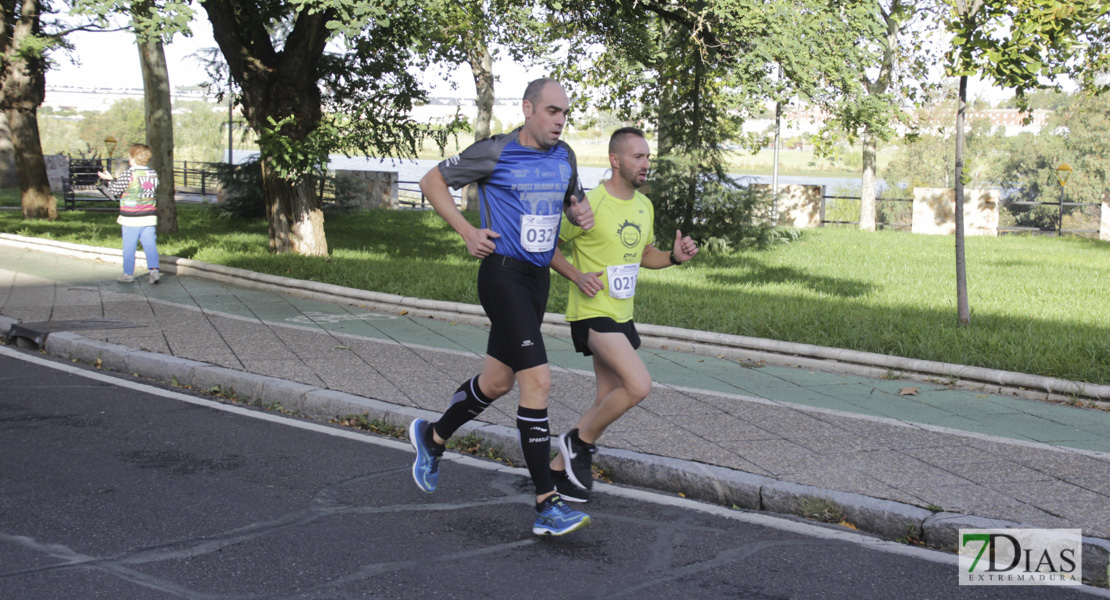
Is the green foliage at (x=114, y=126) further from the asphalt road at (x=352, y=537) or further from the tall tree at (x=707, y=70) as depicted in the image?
the asphalt road at (x=352, y=537)

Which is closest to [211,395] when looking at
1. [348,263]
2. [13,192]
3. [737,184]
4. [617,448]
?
[617,448]

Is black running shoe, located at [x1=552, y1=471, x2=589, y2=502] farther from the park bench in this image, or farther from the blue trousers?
the park bench

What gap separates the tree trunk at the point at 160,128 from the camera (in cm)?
1897

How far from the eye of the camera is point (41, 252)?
52.6 feet

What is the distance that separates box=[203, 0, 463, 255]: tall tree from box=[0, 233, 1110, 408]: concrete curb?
219cm

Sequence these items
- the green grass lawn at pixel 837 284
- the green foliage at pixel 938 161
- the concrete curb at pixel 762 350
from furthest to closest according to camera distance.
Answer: the green foliage at pixel 938 161, the green grass lawn at pixel 837 284, the concrete curb at pixel 762 350

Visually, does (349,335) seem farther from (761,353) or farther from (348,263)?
(348,263)

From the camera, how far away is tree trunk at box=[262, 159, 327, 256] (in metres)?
14.8

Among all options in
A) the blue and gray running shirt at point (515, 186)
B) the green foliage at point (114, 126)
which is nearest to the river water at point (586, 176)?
the blue and gray running shirt at point (515, 186)

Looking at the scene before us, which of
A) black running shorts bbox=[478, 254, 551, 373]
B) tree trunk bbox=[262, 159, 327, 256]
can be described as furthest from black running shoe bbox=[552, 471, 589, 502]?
tree trunk bbox=[262, 159, 327, 256]

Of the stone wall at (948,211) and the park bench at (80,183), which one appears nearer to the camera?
the stone wall at (948,211)

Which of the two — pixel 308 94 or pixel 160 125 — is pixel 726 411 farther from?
pixel 160 125

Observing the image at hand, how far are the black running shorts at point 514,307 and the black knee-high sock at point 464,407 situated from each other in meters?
0.34

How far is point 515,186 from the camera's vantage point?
4.29 metres
